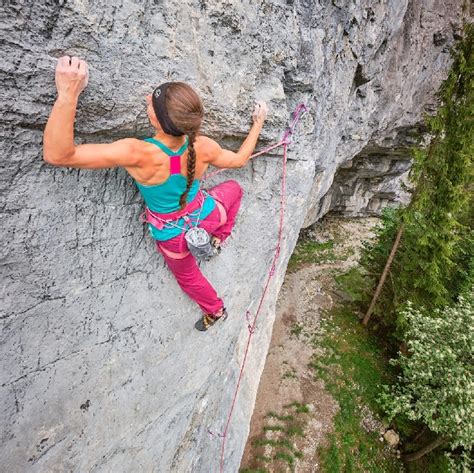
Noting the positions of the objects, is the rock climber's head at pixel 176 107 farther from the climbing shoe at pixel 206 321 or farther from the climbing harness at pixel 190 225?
the climbing shoe at pixel 206 321

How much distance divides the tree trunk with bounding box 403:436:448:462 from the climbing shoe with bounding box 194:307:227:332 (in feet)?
28.6

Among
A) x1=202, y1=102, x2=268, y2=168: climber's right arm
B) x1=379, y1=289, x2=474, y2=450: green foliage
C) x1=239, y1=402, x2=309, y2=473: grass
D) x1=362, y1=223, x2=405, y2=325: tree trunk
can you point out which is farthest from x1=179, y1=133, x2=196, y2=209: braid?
x1=362, y1=223, x2=405, y2=325: tree trunk

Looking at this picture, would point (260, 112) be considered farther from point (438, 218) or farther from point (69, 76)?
point (438, 218)

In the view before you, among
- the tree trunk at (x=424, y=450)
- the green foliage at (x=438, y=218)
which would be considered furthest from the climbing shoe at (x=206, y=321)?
the tree trunk at (x=424, y=450)

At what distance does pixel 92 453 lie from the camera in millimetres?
4199

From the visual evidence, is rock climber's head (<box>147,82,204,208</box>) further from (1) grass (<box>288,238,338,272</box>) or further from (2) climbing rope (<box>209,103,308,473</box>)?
(1) grass (<box>288,238,338,272</box>)

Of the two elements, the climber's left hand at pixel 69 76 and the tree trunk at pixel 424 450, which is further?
the tree trunk at pixel 424 450

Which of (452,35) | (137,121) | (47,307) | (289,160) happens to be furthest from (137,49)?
(452,35)

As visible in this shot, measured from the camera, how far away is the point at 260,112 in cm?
416

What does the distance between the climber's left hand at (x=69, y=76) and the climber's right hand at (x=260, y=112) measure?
82.2 inches

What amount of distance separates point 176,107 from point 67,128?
773 millimetres

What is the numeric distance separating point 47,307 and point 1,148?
1.49 meters

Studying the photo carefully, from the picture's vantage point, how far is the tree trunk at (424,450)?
9992 millimetres

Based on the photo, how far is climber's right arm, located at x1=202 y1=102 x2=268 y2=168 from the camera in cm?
340
